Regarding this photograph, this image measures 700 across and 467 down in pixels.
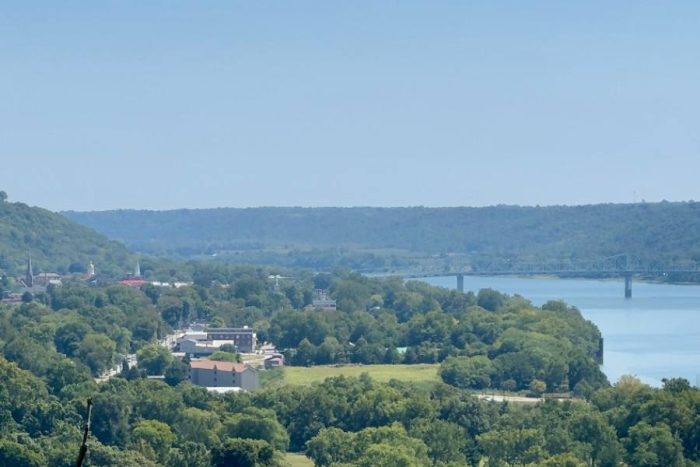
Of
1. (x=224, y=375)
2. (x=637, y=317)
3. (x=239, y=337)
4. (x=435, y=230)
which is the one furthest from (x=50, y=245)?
(x=435, y=230)

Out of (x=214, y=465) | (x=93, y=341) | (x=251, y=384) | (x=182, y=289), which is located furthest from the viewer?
(x=182, y=289)

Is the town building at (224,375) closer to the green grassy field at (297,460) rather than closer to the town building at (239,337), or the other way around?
the town building at (239,337)

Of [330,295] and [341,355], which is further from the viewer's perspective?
[330,295]

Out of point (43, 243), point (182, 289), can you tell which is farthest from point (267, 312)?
point (43, 243)

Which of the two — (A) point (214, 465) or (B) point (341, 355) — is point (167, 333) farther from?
(A) point (214, 465)

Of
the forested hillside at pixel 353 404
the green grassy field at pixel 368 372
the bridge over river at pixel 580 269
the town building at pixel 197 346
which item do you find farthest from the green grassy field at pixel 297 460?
the bridge over river at pixel 580 269

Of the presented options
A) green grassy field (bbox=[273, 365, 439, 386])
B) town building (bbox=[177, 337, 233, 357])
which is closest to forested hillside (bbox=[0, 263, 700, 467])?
green grassy field (bbox=[273, 365, 439, 386])
